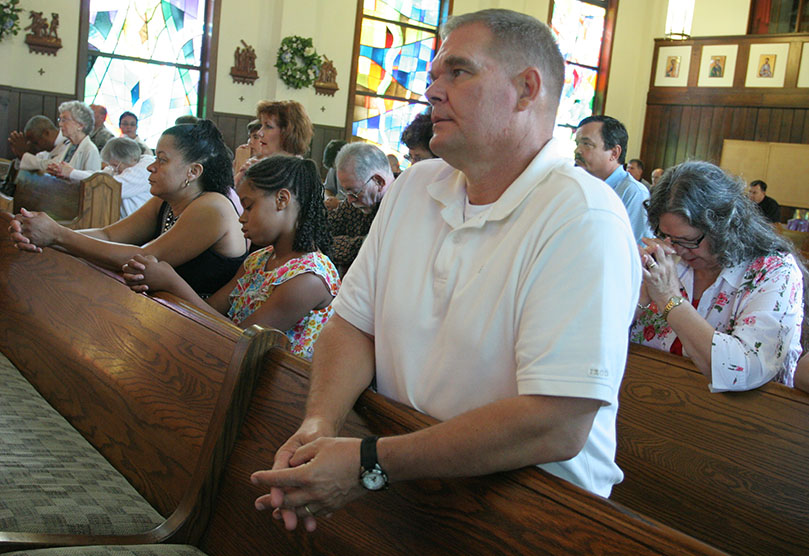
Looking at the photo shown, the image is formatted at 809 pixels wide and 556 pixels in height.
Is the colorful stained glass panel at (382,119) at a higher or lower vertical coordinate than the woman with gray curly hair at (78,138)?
higher

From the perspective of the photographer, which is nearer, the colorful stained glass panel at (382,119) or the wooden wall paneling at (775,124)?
the colorful stained glass panel at (382,119)

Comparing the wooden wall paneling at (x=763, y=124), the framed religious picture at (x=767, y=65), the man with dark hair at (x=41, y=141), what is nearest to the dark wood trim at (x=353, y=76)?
the man with dark hair at (x=41, y=141)

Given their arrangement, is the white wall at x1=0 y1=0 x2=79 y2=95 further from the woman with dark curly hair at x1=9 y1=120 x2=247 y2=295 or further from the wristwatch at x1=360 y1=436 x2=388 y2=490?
the wristwatch at x1=360 y1=436 x2=388 y2=490

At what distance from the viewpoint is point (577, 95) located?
14.2 m

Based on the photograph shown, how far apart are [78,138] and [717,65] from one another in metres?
10.3

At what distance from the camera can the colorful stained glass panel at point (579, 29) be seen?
1355 centimetres

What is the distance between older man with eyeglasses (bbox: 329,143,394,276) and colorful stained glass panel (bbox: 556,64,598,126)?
10.2 meters

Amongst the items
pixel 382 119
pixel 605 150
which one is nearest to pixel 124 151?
pixel 605 150

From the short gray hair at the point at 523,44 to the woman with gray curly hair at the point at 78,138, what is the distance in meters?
6.37

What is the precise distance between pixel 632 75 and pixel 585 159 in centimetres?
1081

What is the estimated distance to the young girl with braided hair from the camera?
258 cm

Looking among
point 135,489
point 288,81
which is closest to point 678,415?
point 135,489

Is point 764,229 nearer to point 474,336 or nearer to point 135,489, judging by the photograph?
point 474,336

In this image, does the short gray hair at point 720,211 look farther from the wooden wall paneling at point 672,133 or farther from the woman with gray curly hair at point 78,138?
the wooden wall paneling at point 672,133
